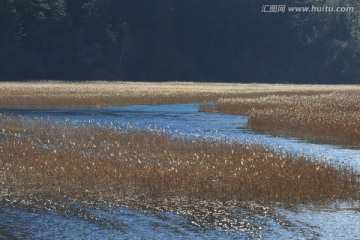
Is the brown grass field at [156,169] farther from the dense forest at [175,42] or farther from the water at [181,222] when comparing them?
the dense forest at [175,42]

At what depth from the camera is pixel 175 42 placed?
4080 inches

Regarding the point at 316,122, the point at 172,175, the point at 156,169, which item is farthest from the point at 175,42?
the point at 172,175

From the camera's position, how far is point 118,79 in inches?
3738

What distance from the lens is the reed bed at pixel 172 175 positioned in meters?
17.5

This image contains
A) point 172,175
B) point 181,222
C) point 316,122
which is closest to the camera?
point 181,222

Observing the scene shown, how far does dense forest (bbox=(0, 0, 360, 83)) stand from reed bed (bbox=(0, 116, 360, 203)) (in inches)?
2587

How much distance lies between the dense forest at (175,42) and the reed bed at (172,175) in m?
65.7

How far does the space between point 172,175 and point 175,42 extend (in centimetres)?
8615

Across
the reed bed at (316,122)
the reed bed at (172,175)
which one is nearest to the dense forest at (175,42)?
the reed bed at (316,122)

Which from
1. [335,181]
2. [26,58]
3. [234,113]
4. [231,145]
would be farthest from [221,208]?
[26,58]

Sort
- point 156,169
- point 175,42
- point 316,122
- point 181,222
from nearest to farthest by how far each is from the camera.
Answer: point 181,222 < point 156,169 < point 316,122 < point 175,42

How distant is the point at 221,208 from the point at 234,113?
28.6 meters

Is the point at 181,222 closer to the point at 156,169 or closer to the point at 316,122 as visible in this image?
the point at 156,169

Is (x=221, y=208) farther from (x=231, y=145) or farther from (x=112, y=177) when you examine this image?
(x=231, y=145)
